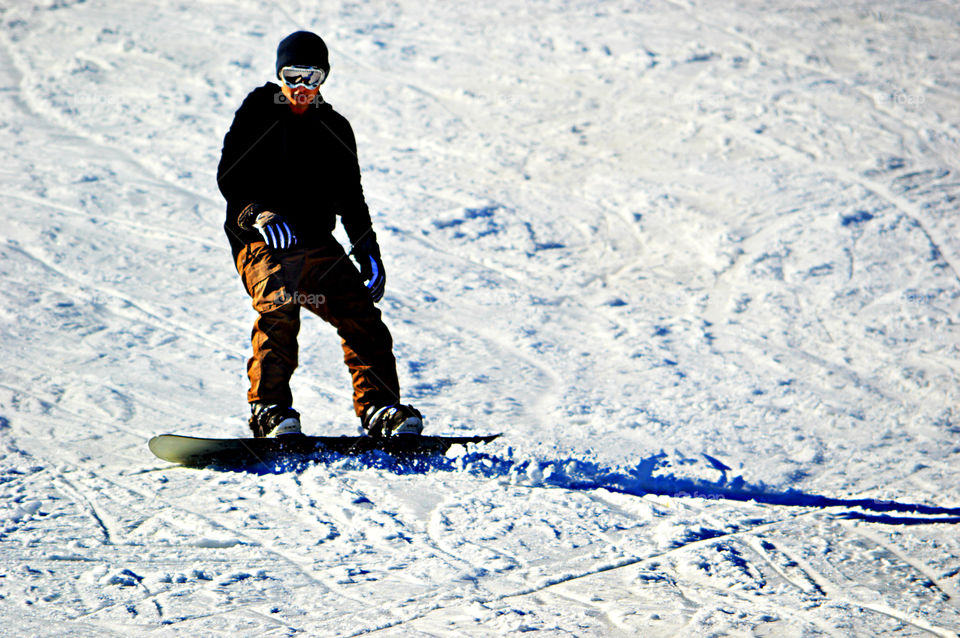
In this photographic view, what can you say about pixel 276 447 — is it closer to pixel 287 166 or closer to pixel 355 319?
pixel 355 319

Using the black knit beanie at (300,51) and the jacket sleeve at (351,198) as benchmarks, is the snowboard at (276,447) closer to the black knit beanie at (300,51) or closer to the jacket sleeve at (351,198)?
the jacket sleeve at (351,198)

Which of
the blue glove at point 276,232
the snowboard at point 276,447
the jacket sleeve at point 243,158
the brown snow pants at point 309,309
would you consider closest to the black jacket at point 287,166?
the jacket sleeve at point 243,158

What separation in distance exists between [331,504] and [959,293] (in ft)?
16.2

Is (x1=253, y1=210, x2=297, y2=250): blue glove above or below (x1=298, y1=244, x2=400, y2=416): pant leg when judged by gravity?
above

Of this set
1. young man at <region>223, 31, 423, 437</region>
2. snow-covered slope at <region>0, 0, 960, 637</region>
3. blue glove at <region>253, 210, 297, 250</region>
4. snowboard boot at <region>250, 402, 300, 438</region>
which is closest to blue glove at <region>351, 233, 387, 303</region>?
young man at <region>223, 31, 423, 437</region>

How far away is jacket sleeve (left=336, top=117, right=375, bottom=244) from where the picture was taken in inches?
160

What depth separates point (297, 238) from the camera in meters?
3.84

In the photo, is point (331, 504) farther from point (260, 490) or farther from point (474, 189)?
point (474, 189)

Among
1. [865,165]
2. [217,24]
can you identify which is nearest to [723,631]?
[865,165]

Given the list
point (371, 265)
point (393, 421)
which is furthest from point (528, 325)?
point (393, 421)

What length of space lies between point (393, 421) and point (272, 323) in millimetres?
647

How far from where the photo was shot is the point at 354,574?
2938mm

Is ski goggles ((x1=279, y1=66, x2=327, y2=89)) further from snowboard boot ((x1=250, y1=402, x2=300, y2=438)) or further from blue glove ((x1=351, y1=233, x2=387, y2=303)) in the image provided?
snowboard boot ((x1=250, y1=402, x2=300, y2=438))

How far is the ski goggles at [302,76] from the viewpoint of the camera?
3.79 m
